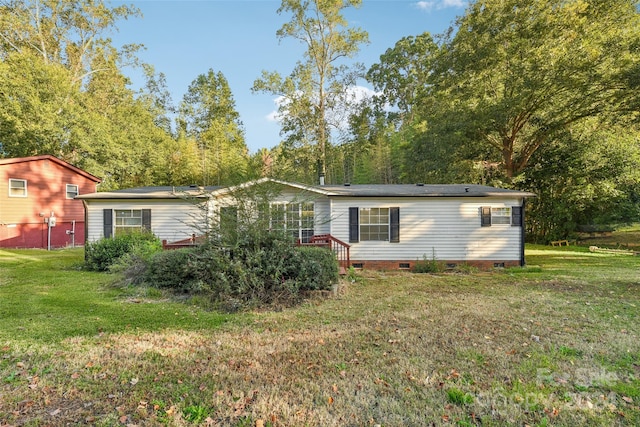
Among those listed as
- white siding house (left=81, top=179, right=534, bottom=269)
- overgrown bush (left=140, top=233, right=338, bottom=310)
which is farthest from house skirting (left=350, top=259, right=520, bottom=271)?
overgrown bush (left=140, top=233, right=338, bottom=310)

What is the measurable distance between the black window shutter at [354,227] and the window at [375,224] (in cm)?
19

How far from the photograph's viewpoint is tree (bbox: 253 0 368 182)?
69.4ft

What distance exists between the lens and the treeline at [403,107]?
13.5 metres

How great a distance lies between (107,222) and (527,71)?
1739 cm

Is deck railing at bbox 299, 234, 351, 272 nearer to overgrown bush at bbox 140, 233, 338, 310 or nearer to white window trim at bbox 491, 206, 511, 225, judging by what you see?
overgrown bush at bbox 140, 233, 338, 310

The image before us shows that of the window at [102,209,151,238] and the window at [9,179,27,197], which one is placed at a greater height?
the window at [9,179,27,197]

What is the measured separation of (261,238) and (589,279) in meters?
8.45

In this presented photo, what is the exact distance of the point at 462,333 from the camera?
4.35m

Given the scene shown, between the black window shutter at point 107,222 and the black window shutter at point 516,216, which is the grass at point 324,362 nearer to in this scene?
the black window shutter at point 516,216

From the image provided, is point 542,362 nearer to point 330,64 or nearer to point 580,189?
point 580,189

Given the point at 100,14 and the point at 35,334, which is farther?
the point at 100,14

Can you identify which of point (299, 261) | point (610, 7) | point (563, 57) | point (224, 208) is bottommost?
point (299, 261)

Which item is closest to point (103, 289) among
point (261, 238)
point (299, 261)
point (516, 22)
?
point (261, 238)

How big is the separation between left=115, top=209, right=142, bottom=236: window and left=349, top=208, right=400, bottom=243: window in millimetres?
7293
